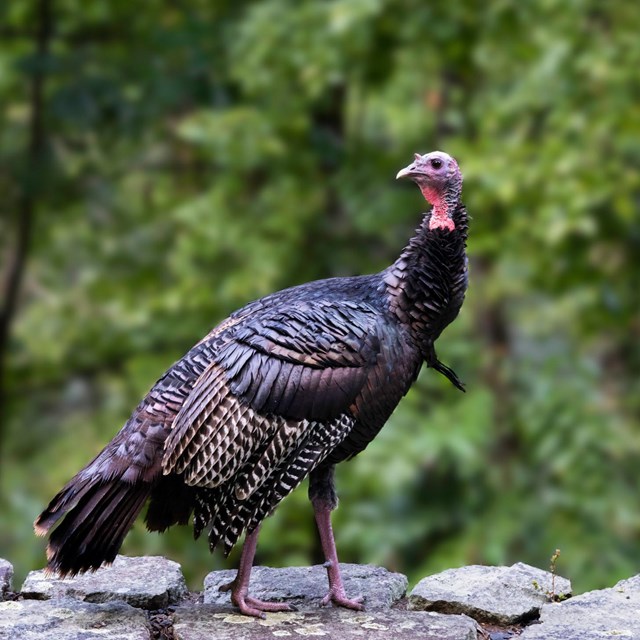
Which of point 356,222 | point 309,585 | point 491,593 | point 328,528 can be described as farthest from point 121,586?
point 356,222

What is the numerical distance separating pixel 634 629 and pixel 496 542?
4573mm

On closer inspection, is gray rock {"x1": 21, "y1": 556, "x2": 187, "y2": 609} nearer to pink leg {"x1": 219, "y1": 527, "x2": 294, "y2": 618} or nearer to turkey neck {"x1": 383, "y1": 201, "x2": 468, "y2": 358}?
pink leg {"x1": 219, "y1": 527, "x2": 294, "y2": 618}

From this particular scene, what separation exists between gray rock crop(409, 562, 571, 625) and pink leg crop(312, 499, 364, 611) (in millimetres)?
306

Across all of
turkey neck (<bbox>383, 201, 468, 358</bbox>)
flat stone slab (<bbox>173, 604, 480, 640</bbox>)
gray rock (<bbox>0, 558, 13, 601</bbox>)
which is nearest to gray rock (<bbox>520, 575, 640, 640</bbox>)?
flat stone slab (<bbox>173, 604, 480, 640</bbox>)

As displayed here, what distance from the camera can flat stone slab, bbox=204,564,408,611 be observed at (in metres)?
4.29

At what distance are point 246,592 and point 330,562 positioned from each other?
1.08ft

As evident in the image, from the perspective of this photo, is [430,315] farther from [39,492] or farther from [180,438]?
[39,492]

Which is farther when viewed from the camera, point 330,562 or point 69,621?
point 330,562

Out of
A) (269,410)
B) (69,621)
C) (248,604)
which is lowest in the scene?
(69,621)

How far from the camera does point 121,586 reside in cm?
430

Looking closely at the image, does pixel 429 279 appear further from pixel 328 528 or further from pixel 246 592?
pixel 246 592

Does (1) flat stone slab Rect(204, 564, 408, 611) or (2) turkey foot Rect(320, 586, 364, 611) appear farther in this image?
(1) flat stone slab Rect(204, 564, 408, 611)

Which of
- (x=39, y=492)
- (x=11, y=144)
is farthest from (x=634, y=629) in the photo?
(x=11, y=144)

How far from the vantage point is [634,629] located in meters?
3.81
